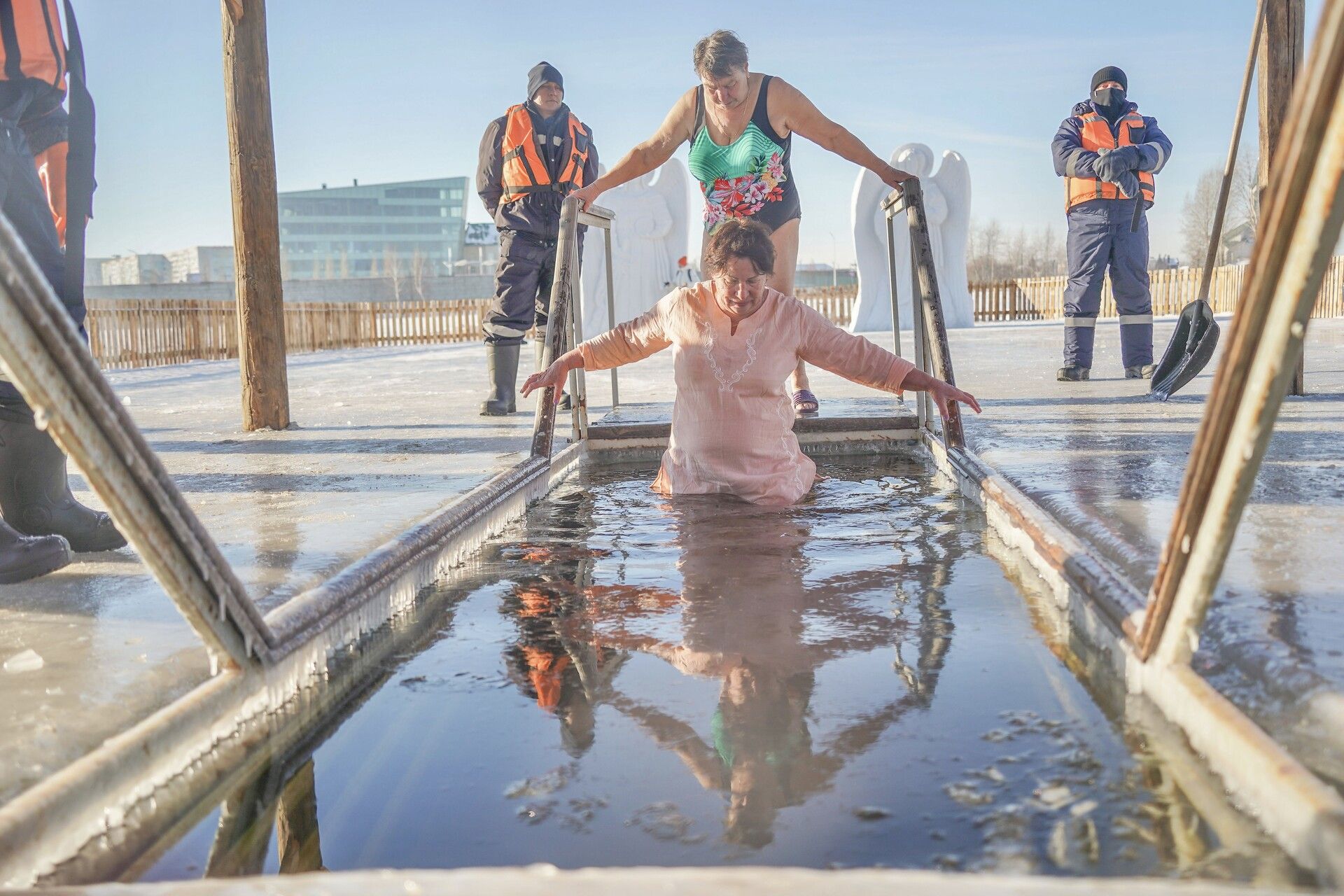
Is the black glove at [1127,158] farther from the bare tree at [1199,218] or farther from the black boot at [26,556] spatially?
the bare tree at [1199,218]

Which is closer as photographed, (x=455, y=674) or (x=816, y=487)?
(x=455, y=674)

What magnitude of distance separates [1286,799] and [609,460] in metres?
3.94

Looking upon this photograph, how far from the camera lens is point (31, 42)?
9.32ft

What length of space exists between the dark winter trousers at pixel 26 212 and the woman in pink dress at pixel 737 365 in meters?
1.28

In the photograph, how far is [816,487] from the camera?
4168mm

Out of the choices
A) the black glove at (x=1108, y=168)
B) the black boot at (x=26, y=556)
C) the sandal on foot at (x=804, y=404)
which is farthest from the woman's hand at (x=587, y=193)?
the black glove at (x=1108, y=168)

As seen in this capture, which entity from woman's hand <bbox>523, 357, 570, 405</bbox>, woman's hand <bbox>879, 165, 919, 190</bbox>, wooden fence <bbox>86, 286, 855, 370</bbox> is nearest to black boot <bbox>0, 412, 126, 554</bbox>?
woman's hand <bbox>523, 357, 570, 405</bbox>

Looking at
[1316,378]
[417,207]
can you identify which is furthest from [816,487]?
[417,207]

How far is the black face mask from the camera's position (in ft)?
25.1

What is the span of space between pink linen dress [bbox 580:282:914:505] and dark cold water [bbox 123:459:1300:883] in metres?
0.99

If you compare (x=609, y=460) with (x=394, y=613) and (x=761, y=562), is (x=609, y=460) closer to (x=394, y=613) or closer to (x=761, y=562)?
(x=761, y=562)

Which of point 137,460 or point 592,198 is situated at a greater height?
point 592,198

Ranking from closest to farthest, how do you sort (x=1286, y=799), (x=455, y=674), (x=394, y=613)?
(x=1286, y=799), (x=455, y=674), (x=394, y=613)

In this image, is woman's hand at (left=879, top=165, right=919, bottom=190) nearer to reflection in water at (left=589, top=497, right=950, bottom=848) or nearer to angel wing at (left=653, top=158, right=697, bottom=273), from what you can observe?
reflection in water at (left=589, top=497, right=950, bottom=848)
